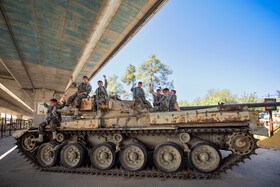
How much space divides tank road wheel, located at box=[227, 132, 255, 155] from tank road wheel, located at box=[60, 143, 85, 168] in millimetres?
5304

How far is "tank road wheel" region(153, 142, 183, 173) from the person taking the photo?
4.87 m

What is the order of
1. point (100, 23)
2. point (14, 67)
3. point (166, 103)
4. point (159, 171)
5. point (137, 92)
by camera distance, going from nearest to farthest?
point (159, 171) → point (166, 103) → point (137, 92) → point (100, 23) → point (14, 67)

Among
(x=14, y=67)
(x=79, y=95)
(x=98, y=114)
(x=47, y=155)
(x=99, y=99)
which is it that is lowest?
(x=47, y=155)

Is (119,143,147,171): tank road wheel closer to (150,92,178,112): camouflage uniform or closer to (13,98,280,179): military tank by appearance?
(13,98,280,179): military tank

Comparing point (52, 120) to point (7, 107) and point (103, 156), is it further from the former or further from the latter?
point (7, 107)

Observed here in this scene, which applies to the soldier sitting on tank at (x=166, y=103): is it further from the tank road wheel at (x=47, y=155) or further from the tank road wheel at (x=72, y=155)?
the tank road wheel at (x=47, y=155)

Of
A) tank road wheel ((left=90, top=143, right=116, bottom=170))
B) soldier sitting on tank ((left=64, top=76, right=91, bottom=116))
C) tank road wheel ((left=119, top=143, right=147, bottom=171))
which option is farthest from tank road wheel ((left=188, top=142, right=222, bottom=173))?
soldier sitting on tank ((left=64, top=76, right=91, bottom=116))

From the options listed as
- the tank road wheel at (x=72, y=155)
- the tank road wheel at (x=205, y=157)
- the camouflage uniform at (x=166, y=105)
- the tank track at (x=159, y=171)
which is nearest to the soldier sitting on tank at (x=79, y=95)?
the tank track at (x=159, y=171)

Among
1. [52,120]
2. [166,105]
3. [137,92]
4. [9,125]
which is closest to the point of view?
[52,120]

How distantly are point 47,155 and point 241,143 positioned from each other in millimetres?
7187

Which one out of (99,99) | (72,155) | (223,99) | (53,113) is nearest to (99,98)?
(99,99)

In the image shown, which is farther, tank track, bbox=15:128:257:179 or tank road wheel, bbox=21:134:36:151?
tank road wheel, bbox=21:134:36:151

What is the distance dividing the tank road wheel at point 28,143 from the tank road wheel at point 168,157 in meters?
5.11

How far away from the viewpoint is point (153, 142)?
5.75m
